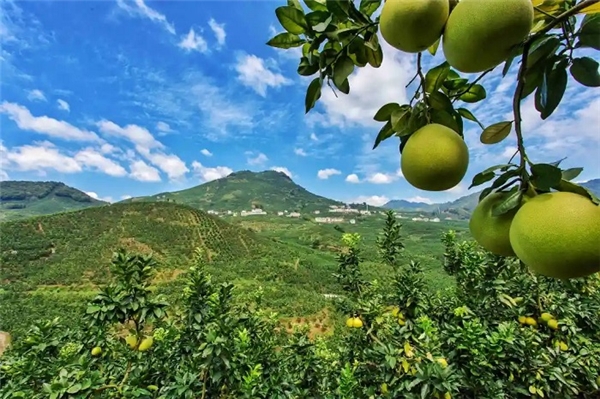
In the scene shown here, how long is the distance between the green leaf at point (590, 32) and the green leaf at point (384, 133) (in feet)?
1.24

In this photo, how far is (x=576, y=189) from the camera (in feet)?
1.87

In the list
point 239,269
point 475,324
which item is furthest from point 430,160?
point 239,269

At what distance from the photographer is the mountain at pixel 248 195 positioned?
309 feet

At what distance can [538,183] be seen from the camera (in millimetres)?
553

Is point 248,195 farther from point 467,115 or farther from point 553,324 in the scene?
Answer: point 467,115

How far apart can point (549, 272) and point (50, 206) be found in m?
95.8

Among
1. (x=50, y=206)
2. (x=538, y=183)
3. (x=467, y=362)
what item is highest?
(x=50, y=206)

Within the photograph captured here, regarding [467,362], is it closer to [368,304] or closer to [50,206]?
[368,304]

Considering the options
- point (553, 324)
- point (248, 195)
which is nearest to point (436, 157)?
point (553, 324)

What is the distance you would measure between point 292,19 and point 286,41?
5 centimetres

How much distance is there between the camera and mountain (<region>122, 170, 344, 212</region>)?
94269 mm

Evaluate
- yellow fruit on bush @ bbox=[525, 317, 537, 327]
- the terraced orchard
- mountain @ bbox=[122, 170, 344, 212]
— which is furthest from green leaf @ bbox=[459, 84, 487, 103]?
mountain @ bbox=[122, 170, 344, 212]

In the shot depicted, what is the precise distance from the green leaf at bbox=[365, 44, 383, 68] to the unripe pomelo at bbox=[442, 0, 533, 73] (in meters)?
0.19

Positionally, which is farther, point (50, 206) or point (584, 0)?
point (50, 206)
